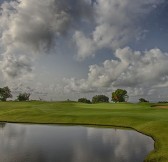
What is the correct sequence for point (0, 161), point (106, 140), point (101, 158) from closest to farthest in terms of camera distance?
point (0, 161) < point (101, 158) < point (106, 140)

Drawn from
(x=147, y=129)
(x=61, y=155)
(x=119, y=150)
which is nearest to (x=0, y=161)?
(x=61, y=155)

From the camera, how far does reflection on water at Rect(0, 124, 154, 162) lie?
37.9 m

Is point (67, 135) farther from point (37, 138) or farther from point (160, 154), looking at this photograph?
point (160, 154)

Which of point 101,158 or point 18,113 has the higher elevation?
point 18,113

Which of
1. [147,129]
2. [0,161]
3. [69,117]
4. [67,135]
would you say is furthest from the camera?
[69,117]

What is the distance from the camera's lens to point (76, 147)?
45.6m

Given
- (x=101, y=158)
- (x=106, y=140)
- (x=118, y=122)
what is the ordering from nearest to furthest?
(x=101, y=158), (x=106, y=140), (x=118, y=122)

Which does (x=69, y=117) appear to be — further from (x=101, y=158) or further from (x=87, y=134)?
(x=101, y=158)

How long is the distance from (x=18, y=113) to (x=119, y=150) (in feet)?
200

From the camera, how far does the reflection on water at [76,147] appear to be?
37859mm

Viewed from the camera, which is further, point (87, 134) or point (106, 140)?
point (87, 134)

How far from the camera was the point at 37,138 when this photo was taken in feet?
180

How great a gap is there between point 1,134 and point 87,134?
55.7 ft

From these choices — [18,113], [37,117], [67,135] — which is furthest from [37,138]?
[18,113]
